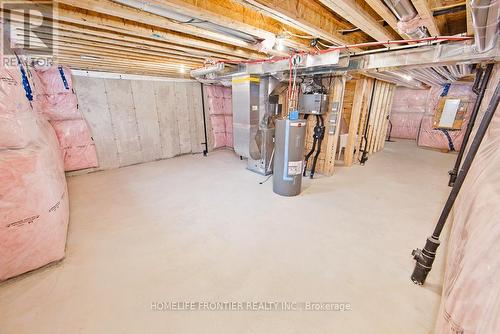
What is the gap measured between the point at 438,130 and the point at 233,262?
7.31 metres

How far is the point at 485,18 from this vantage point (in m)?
1.19

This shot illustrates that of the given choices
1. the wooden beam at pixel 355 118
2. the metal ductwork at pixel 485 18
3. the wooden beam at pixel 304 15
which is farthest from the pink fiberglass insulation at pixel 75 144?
the wooden beam at pixel 355 118

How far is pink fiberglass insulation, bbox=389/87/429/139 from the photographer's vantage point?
7152 millimetres

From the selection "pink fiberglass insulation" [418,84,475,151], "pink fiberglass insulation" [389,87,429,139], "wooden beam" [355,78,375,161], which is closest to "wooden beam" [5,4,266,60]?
"wooden beam" [355,78,375,161]

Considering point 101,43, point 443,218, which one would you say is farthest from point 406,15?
point 101,43

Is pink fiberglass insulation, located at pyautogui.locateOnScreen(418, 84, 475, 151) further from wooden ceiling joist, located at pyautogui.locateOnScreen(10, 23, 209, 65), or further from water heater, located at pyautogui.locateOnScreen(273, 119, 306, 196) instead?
wooden ceiling joist, located at pyautogui.locateOnScreen(10, 23, 209, 65)

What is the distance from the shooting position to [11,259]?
154 cm

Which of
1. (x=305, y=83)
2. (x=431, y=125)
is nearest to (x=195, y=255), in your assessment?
(x=305, y=83)

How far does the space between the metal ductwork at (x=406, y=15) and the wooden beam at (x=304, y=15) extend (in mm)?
562

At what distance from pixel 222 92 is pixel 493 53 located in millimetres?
5294

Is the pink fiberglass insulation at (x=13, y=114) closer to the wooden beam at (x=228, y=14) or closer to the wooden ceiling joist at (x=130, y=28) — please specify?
the wooden ceiling joist at (x=130, y=28)

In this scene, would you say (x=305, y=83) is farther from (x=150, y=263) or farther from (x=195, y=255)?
(x=150, y=263)

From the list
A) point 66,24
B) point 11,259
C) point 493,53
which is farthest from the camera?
point 493,53

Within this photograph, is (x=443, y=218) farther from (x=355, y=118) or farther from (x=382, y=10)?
(x=355, y=118)
